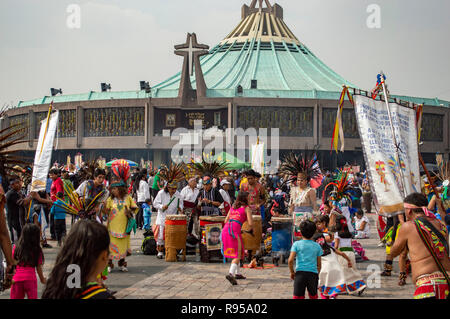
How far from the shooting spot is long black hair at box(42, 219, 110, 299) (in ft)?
10.3

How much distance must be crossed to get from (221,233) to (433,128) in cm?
4402

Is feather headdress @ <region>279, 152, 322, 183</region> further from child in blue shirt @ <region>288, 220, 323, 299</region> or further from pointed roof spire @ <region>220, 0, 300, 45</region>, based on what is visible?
pointed roof spire @ <region>220, 0, 300, 45</region>

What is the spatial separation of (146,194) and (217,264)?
4.99 m

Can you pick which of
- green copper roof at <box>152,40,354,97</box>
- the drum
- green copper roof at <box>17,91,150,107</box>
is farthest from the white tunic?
green copper roof at <box>17,91,150,107</box>

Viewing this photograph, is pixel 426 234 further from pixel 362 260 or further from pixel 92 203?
pixel 362 260

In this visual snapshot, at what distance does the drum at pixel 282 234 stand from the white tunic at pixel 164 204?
2203mm

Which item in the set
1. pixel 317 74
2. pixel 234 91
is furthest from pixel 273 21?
pixel 234 91

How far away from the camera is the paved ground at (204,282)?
7.75 meters

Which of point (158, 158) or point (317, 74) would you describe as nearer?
point (158, 158)

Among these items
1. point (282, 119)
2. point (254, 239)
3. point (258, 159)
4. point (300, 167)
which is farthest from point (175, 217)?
point (282, 119)

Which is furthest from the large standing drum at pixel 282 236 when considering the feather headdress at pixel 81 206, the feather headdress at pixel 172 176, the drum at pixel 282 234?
the feather headdress at pixel 81 206

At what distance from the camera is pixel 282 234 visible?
35.0 feet

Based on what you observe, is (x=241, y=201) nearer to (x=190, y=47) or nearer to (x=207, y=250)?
(x=207, y=250)

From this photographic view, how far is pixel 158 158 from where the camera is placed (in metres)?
48.7
